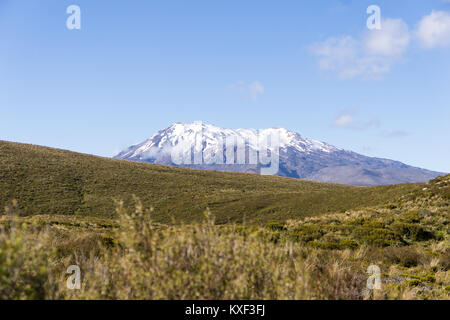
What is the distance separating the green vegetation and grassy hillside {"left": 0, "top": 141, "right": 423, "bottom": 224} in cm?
32

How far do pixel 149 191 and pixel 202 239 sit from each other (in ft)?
207

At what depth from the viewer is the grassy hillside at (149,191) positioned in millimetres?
50719

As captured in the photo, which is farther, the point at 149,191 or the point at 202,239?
the point at 149,191

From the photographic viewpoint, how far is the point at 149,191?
66062 mm

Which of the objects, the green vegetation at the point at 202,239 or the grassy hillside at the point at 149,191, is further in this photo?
the grassy hillside at the point at 149,191

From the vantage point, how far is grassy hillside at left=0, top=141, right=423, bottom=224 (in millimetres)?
50719

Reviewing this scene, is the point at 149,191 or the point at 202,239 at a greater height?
the point at 202,239

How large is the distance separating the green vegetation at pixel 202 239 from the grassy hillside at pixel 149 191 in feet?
1.04

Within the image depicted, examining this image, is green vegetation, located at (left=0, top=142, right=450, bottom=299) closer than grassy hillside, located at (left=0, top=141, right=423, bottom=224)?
Yes

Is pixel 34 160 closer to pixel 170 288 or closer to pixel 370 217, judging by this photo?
pixel 370 217
